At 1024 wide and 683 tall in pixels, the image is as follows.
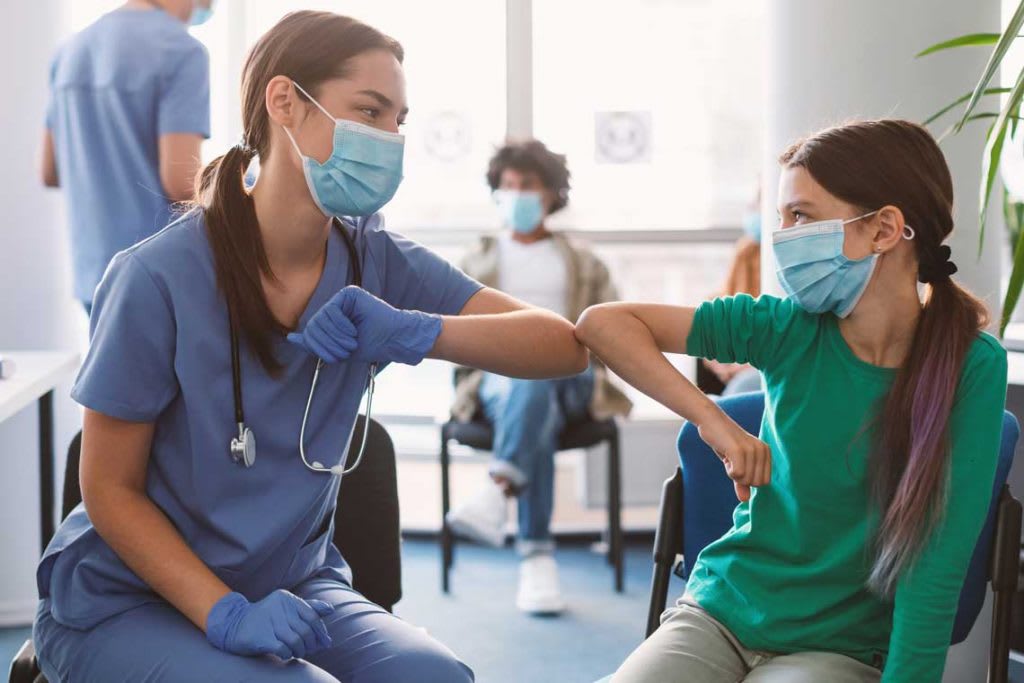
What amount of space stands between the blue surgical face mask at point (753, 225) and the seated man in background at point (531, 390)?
516 mm

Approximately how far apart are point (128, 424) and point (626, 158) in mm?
2861

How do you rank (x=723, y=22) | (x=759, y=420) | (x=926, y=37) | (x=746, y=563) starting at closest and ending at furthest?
(x=746, y=563)
(x=759, y=420)
(x=926, y=37)
(x=723, y=22)

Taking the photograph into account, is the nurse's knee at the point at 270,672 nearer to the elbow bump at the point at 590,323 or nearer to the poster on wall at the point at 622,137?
the elbow bump at the point at 590,323

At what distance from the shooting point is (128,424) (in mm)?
1231

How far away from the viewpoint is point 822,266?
136 cm

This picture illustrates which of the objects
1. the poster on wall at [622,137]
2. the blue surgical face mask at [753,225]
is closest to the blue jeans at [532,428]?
the blue surgical face mask at [753,225]

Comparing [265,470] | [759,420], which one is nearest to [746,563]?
[759,420]

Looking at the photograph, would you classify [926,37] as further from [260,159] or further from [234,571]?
[234,571]

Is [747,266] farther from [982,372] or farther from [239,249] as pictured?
[239,249]

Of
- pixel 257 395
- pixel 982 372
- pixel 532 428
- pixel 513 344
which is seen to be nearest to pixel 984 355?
pixel 982 372

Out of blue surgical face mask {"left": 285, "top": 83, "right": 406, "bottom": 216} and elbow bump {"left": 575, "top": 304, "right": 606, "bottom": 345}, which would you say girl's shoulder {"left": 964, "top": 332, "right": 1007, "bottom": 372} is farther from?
blue surgical face mask {"left": 285, "top": 83, "right": 406, "bottom": 216}

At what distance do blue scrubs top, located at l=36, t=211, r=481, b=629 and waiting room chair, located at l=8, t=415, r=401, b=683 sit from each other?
13 cm

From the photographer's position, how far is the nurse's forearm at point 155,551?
1.20 m

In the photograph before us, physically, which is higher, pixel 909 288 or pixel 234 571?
pixel 909 288
